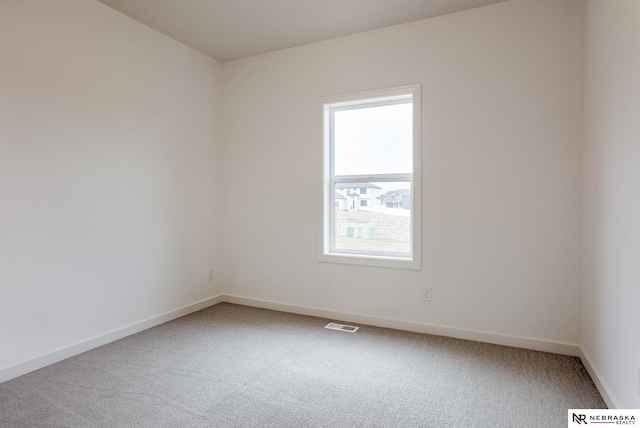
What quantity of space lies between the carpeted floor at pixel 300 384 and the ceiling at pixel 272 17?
2.71 meters

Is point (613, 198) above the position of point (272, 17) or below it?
below

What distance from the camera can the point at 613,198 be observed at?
2004 mm

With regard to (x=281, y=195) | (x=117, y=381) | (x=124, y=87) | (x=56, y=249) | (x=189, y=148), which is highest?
(x=124, y=87)

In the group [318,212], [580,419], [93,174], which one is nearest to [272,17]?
[318,212]

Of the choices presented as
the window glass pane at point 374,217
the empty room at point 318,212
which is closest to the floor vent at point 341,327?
the empty room at point 318,212

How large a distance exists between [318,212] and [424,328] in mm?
1450

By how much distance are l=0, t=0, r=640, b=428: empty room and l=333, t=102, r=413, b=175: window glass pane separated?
2 cm

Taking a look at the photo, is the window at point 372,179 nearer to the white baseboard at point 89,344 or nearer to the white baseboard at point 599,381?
the white baseboard at point 599,381

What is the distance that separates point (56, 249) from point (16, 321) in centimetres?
51

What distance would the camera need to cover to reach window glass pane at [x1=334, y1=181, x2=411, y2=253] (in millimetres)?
3354

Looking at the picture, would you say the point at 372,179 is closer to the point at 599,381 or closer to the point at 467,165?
the point at 467,165

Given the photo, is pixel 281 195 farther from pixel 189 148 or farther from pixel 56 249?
pixel 56 249

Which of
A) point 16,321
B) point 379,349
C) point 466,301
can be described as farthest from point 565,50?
point 16,321

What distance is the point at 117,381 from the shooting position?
7.52ft
